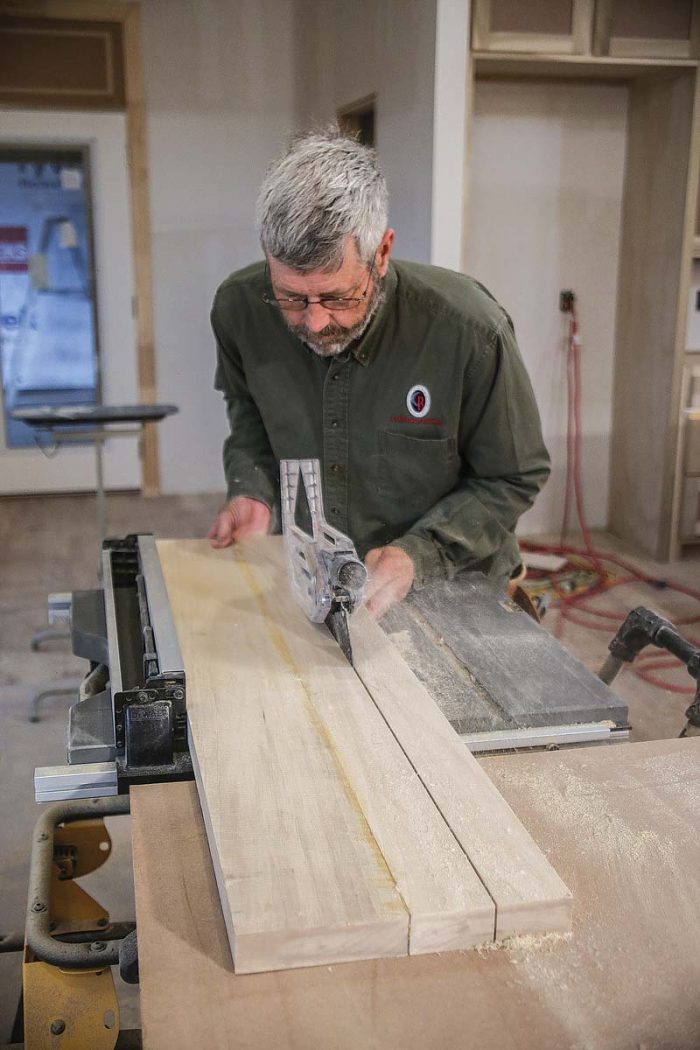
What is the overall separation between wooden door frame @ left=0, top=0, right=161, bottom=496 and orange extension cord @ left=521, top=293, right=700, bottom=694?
2.24 meters

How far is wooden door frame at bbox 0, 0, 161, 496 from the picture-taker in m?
4.90

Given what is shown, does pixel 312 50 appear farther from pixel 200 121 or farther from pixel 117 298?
pixel 117 298

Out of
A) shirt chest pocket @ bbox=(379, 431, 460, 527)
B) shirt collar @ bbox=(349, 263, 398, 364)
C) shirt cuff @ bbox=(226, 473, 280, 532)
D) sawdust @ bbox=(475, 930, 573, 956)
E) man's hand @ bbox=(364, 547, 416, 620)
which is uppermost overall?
shirt collar @ bbox=(349, 263, 398, 364)

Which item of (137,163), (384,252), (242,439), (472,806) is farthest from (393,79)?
(472,806)

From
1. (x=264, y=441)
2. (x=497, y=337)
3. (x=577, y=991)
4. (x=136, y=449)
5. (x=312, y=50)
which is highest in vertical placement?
(x=312, y=50)

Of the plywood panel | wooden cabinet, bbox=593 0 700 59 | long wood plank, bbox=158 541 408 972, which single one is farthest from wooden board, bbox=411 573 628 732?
wooden cabinet, bbox=593 0 700 59

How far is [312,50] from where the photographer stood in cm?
520

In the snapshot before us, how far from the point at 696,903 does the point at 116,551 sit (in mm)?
1270

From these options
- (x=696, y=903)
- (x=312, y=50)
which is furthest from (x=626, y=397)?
(x=696, y=903)

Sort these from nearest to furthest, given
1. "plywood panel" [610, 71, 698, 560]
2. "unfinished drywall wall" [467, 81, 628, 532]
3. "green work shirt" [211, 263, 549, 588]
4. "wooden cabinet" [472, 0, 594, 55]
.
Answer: "green work shirt" [211, 263, 549, 588], "wooden cabinet" [472, 0, 594, 55], "plywood panel" [610, 71, 698, 560], "unfinished drywall wall" [467, 81, 628, 532]

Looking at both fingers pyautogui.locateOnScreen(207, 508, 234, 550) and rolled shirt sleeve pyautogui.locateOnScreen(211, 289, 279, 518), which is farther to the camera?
rolled shirt sleeve pyautogui.locateOnScreen(211, 289, 279, 518)

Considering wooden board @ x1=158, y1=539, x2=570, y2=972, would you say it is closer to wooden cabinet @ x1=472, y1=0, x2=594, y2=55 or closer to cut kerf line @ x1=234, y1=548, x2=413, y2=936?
cut kerf line @ x1=234, y1=548, x2=413, y2=936

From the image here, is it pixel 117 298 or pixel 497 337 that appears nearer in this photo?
pixel 497 337

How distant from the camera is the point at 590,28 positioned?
382 cm
